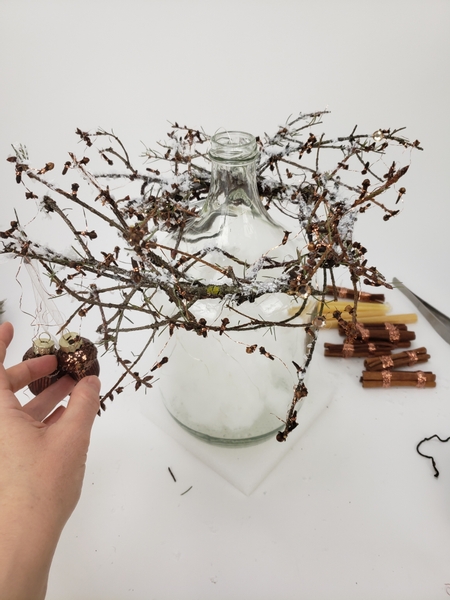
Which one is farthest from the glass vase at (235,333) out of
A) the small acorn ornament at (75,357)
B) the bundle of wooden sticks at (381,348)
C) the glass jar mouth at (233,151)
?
the bundle of wooden sticks at (381,348)

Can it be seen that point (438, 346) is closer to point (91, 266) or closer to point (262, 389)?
point (262, 389)

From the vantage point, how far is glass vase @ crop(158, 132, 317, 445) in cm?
79

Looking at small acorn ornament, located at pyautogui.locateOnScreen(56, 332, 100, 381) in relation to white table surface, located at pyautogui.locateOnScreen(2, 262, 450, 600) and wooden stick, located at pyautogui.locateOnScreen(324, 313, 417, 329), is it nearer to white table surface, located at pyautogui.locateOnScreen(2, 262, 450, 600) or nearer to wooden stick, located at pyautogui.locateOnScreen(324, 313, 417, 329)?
white table surface, located at pyautogui.locateOnScreen(2, 262, 450, 600)

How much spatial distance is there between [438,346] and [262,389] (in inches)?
21.9

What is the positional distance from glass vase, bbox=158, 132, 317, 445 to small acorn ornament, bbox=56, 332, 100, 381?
139 millimetres

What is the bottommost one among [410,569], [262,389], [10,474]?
[410,569]

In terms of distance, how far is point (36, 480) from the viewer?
1.98 feet

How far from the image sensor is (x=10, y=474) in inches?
23.5

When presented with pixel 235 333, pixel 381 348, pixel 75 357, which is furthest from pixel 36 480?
pixel 381 348

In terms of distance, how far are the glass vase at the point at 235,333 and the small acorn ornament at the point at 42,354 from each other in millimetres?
198

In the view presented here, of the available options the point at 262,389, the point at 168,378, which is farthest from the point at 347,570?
the point at 168,378

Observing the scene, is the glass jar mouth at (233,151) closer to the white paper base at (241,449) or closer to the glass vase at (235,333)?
the glass vase at (235,333)

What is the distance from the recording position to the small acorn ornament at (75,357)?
2.65ft

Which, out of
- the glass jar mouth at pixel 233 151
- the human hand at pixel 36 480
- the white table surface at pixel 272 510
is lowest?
the white table surface at pixel 272 510
